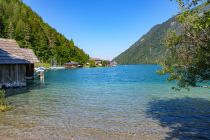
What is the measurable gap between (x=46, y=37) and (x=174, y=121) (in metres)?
175

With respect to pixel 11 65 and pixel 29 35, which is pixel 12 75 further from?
pixel 29 35

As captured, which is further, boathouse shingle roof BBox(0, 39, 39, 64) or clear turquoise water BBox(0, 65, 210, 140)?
boathouse shingle roof BBox(0, 39, 39, 64)

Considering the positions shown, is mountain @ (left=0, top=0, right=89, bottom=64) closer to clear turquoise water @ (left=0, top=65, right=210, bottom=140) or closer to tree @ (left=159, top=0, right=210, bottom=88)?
clear turquoise water @ (left=0, top=65, right=210, bottom=140)

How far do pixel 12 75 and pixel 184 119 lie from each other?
78.0ft

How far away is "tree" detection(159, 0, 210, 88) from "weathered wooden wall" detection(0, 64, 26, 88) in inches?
990

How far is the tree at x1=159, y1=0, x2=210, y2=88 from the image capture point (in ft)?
33.0

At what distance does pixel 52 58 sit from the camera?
533 ft

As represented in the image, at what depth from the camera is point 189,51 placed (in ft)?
39.4

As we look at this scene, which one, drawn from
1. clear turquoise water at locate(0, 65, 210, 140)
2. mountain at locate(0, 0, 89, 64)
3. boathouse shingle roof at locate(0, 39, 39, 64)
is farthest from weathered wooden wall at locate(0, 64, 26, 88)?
mountain at locate(0, 0, 89, 64)

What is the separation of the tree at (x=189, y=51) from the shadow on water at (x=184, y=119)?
8.80 feet

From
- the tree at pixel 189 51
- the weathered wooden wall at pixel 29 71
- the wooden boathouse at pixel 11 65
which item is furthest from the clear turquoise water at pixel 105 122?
the weathered wooden wall at pixel 29 71

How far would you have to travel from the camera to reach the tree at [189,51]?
10.0 metres

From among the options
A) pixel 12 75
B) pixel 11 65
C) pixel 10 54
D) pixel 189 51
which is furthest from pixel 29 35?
pixel 189 51

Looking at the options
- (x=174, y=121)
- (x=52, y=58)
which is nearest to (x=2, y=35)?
(x=52, y=58)
